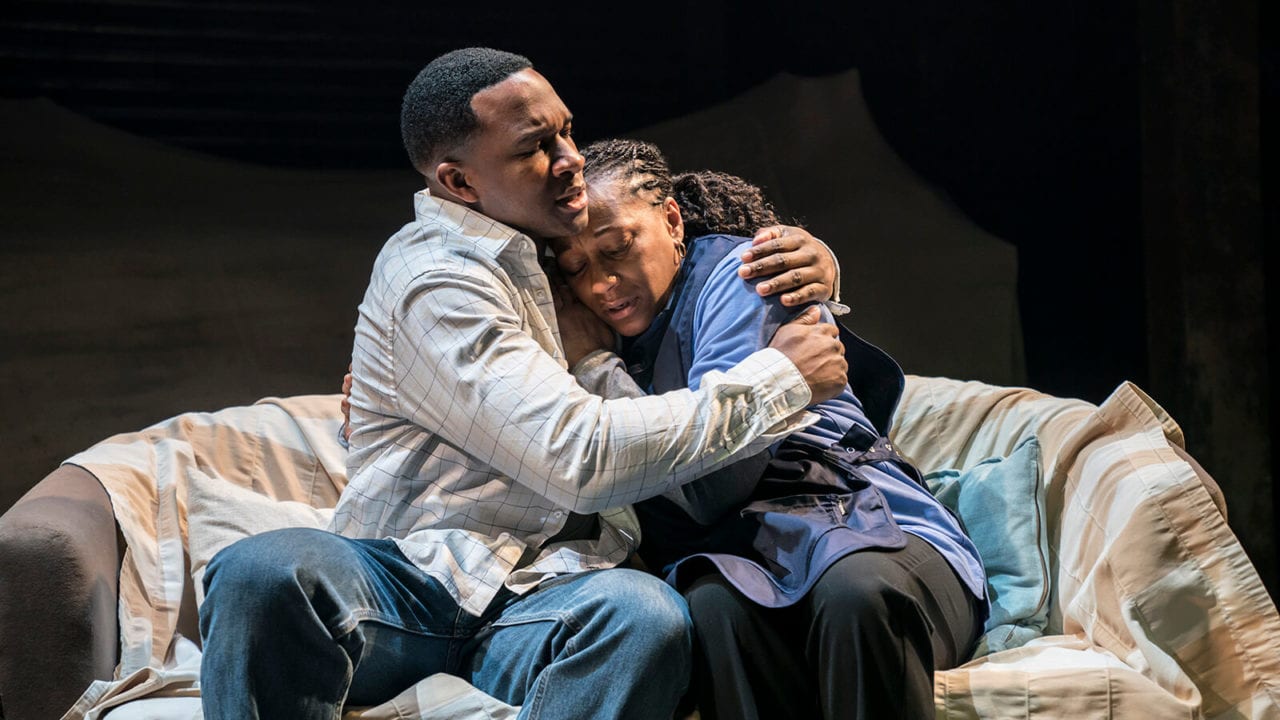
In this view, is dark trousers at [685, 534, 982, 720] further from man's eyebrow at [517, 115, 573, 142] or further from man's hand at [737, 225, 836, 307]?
man's eyebrow at [517, 115, 573, 142]

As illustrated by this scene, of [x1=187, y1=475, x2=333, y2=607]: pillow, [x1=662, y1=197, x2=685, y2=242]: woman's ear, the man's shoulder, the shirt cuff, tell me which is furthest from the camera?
[x1=187, y1=475, x2=333, y2=607]: pillow

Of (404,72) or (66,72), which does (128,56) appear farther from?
(404,72)

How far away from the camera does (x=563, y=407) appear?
1936 mm

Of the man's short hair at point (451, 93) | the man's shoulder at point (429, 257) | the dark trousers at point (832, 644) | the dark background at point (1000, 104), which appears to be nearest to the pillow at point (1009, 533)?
the dark trousers at point (832, 644)

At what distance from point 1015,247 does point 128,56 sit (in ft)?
10.4

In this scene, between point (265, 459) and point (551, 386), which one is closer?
point (551, 386)

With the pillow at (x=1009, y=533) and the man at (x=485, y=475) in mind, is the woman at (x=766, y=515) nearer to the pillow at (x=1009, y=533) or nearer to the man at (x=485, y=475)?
the man at (x=485, y=475)

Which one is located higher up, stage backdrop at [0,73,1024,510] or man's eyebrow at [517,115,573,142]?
man's eyebrow at [517,115,573,142]

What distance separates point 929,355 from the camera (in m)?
4.68

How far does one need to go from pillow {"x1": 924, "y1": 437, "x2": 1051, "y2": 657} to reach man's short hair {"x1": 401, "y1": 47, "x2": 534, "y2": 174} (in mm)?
1225

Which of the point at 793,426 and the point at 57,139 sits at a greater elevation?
the point at 57,139

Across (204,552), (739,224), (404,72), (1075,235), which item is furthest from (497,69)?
(1075,235)

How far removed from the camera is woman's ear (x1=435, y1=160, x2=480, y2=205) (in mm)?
2248

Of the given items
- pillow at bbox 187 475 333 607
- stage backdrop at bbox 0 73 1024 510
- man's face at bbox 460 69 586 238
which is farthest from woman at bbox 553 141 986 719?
stage backdrop at bbox 0 73 1024 510
